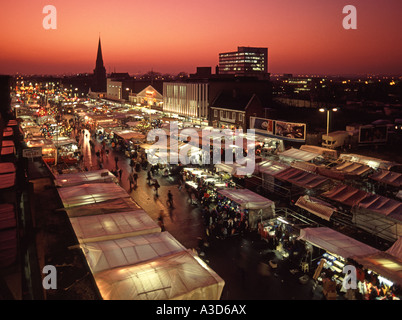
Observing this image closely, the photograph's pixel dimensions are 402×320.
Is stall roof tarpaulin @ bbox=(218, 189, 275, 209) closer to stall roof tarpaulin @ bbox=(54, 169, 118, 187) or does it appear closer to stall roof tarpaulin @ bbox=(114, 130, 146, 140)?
stall roof tarpaulin @ bbox=(54, 169, 118, 187)

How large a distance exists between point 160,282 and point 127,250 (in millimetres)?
1824

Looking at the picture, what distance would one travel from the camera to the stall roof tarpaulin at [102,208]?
10508 mm

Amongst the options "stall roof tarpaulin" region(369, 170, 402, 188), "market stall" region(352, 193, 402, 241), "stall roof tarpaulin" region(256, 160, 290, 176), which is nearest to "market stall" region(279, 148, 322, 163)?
"stall roof tarpaulin" region(256, 160, 290, 176)

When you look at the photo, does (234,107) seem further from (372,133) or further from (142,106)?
(142,106)

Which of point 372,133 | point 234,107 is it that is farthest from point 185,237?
point 234,107

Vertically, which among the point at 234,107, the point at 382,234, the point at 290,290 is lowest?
the point at 290,290

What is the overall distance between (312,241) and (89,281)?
709 centimetres

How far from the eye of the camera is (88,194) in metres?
12.0

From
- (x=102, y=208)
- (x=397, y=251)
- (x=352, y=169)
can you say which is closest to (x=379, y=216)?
(x=397, y=251)

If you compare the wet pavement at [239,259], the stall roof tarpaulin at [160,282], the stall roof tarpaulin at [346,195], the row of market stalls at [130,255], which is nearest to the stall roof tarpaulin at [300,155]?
the stall roof tarpaulin at [346,195]

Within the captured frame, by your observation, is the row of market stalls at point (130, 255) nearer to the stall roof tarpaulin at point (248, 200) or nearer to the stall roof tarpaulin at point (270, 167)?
the stall roof tarpaulin at point (248, 200)

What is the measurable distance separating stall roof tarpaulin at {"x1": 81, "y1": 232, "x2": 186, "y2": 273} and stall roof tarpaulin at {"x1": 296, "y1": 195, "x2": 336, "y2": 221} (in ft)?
23.1

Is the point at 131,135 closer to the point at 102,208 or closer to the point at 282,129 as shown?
the point at 282,129

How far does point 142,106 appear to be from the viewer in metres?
51.3
